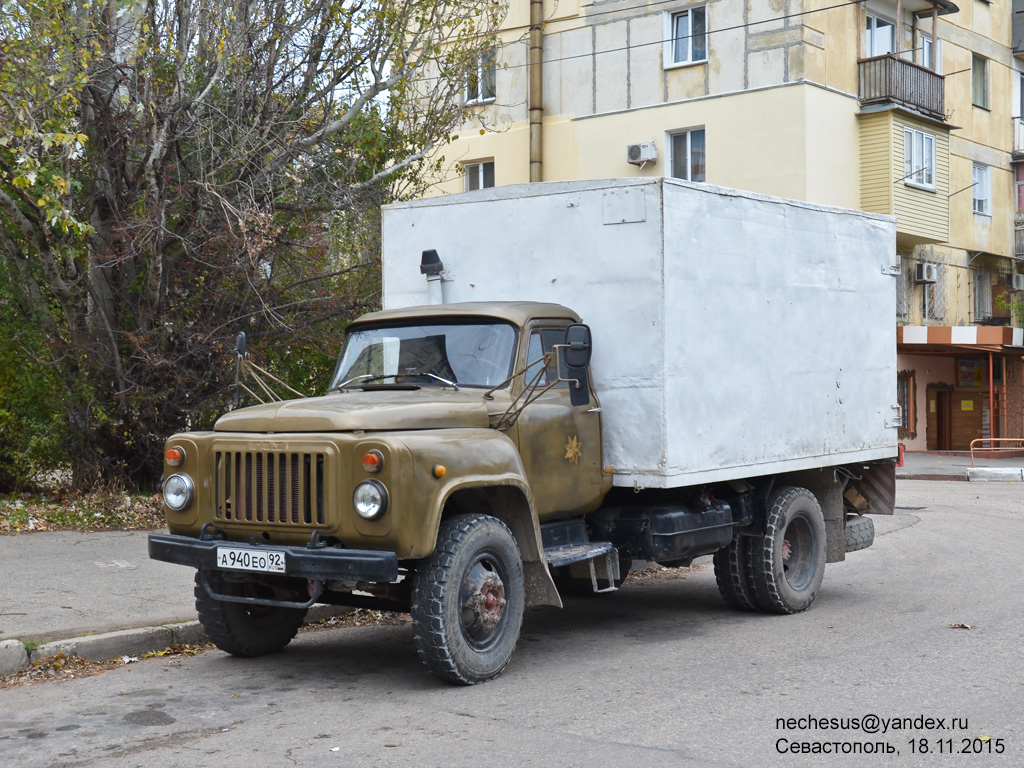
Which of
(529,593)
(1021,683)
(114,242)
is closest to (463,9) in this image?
(114,242)

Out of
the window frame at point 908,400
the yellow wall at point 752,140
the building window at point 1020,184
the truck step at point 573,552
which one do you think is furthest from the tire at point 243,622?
the building window at point 1020,184

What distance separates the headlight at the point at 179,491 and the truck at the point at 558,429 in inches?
0.6

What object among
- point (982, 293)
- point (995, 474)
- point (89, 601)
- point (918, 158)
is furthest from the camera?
point (982, 293)

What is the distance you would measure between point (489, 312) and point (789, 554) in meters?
3.57

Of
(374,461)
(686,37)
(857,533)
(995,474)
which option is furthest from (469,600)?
(686,37)

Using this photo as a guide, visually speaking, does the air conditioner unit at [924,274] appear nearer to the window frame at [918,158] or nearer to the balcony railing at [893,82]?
the window frame at [918,158]

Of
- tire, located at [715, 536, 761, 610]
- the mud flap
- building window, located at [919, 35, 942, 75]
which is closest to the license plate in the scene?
tire, located at [715, 536, 761, 610]

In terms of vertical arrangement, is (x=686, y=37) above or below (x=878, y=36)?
below

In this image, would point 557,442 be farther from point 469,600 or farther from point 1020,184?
point 1020,184

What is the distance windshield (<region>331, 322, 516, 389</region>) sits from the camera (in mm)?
7879

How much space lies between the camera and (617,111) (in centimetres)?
3066

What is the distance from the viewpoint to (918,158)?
31.2 meters

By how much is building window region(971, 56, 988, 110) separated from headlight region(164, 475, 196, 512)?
3293cm

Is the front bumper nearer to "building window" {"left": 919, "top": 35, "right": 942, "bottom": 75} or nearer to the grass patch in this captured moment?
the grass patch
